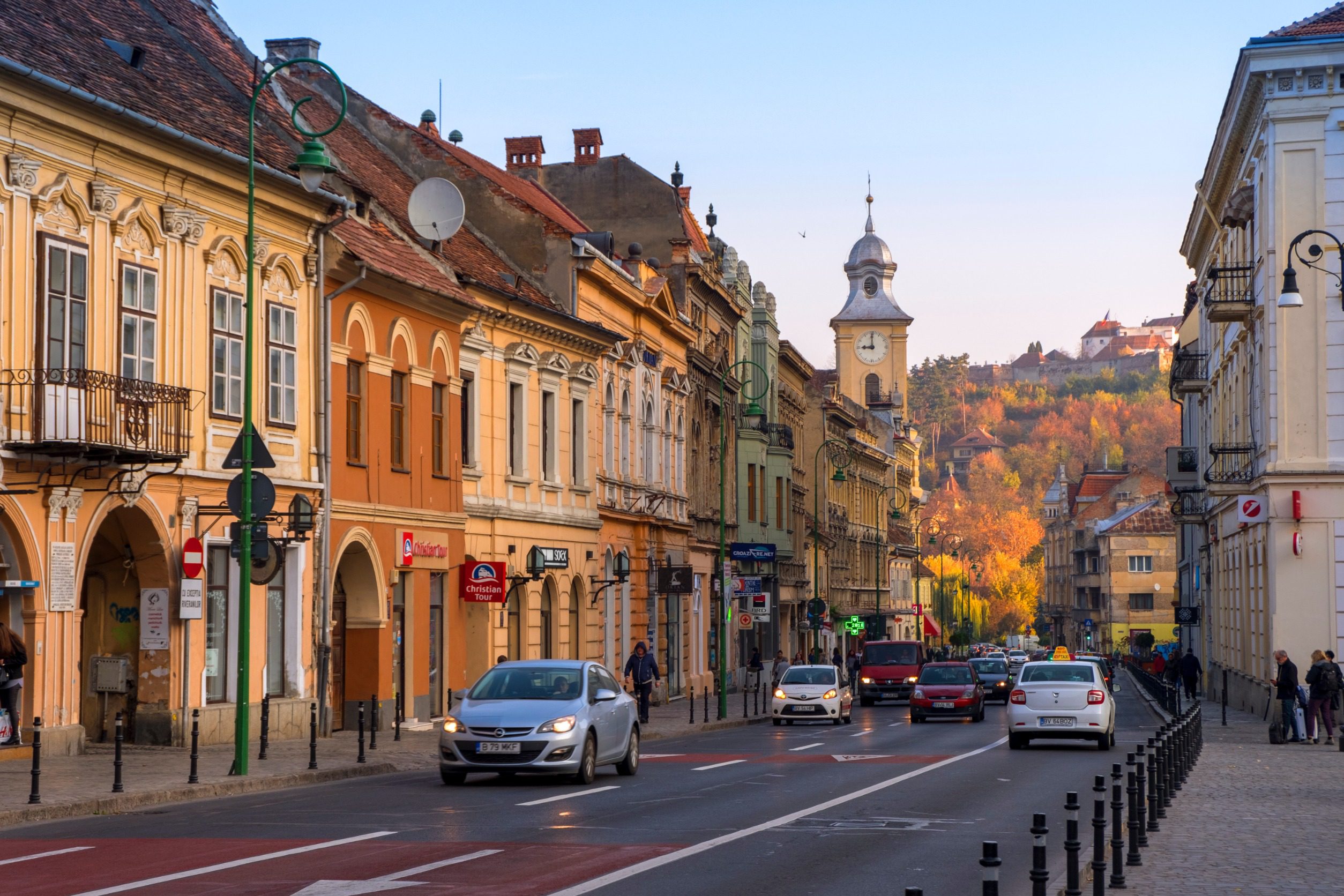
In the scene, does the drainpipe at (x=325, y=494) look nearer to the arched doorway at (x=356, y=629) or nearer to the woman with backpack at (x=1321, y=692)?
the arched doorway at (x=356, y=629)

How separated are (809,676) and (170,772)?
22.7 metres

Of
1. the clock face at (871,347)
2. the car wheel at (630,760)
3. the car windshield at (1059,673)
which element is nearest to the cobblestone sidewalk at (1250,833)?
the car windshield at (1059,673)

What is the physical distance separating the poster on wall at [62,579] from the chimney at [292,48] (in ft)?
66.6

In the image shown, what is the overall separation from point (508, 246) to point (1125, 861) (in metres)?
33.7

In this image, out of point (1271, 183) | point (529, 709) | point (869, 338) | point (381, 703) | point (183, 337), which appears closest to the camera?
point (529, 709)

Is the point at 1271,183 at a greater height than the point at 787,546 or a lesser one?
greater

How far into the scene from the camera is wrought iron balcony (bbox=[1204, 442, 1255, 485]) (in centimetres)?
4238

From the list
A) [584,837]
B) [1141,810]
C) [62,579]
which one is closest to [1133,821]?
[1141,810]

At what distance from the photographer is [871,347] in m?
148

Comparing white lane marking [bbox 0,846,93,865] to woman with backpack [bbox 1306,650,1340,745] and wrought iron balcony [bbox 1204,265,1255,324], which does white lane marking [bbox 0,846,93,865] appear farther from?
wrought iron balcony [bbox 1204,265,1255,324]

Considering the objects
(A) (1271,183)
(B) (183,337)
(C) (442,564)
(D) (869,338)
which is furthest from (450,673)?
(D) (869,338)

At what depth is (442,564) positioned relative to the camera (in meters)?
36.0

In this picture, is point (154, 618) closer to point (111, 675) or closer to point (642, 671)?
point (111, 675)

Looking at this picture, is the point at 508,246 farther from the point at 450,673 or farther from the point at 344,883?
the point at 344,883
